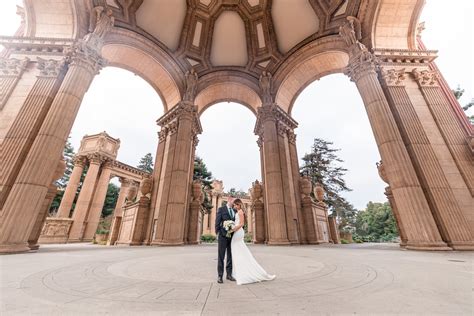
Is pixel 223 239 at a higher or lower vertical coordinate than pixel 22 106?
lower

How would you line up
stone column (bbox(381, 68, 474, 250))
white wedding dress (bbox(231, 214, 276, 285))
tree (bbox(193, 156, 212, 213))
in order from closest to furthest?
1. white wedding dress (bbox(231, 214, 276, 285))
2. stone column (bbox(381, 68, 474, 250))
3. tree (bbox(193, 156, 212, 213))

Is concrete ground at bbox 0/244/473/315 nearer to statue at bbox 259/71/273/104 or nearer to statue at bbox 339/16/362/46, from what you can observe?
statue at bbox 339/16/362/46

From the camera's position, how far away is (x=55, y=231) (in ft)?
59.3

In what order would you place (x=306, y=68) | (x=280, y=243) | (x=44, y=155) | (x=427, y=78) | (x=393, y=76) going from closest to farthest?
(x=44, y=155) < (x=427, y=78) < (x=393, y=76) < (x=280, y=243) < (x=306, y=68)

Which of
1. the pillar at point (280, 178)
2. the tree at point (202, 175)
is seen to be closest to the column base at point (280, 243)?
the pillar at point (280, 178)

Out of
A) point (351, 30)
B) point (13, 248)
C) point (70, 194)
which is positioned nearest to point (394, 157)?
point (351, 30)

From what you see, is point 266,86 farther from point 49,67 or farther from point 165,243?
point 165,243

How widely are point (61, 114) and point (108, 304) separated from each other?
901cm

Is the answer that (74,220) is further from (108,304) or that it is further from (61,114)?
(108,304)

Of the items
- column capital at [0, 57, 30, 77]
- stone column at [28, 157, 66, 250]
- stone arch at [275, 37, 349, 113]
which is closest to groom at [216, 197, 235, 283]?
stone column at [28, 157, 66, 250]

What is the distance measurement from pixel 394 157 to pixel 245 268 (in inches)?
322

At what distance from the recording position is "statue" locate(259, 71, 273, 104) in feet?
49.4

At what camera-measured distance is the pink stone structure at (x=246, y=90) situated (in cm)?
727

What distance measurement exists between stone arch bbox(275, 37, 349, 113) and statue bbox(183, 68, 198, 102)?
6.48 meters
